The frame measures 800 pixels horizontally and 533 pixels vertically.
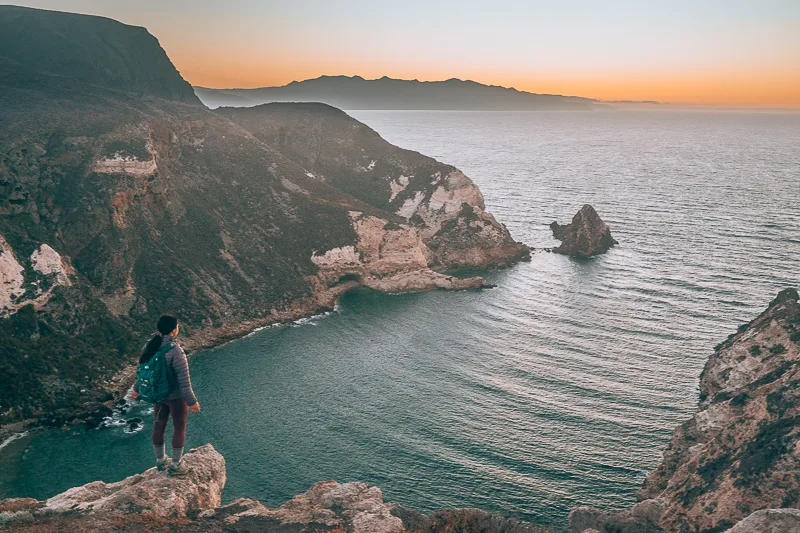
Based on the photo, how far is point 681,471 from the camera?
4019cm

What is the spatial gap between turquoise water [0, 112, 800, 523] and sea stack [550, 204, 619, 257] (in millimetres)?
3433

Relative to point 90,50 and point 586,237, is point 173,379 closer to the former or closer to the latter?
point 586,237

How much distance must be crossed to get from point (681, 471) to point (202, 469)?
92.1ft

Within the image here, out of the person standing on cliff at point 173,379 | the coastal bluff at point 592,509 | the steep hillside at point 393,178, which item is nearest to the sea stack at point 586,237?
the steep hillside at point 393,178

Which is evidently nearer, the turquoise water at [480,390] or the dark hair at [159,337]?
the dark hair at [159,337]

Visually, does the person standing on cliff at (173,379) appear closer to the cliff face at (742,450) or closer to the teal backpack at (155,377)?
the teal backpack at (155,377)

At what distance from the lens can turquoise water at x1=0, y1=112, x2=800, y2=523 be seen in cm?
4553

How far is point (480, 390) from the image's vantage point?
2293 inches

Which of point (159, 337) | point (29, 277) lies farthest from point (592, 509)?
point (29, 277)

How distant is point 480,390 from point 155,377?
136 feet

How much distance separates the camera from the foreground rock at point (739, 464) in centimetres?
3272

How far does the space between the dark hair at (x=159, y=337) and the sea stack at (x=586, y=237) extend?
91.2 metres

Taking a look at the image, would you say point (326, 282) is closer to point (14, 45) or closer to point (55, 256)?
point (55, 256)

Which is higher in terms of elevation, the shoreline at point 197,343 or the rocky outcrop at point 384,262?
the rocky outcrop at point 384,262
